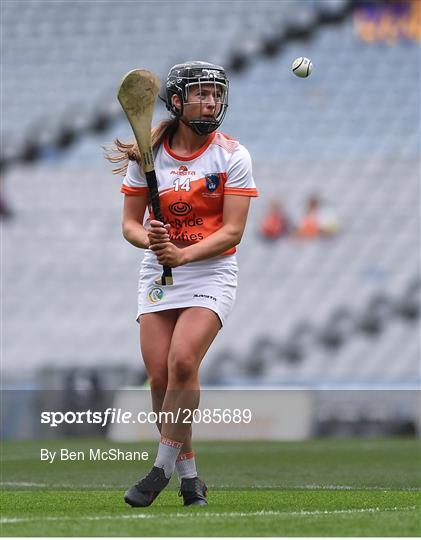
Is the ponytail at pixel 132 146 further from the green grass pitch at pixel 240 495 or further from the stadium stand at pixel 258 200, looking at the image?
the stadium stand at pixel 258 200

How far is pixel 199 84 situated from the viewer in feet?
17.0

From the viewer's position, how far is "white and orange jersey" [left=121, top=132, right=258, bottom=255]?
515 cm

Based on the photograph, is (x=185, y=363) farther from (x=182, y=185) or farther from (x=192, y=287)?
(x=182, y=185)

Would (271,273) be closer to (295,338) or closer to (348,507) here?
(295,338)

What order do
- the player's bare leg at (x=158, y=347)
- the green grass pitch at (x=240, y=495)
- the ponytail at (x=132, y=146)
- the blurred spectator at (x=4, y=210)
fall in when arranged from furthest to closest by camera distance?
the blurred spectator at (x=4, y=210), the ponytail at (x=132, y=146), the player's bare leg at (x=158, y=347), the green grass pitch at (x=240, y=495)

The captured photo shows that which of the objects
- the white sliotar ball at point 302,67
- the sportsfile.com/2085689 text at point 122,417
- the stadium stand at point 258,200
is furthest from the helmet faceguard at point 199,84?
the stadium stand at point 258,200

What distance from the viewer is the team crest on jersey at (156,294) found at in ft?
17.0

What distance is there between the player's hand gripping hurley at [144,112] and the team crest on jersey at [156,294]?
4cm

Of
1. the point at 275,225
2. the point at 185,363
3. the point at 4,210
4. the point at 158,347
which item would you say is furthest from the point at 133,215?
the point at 4,210

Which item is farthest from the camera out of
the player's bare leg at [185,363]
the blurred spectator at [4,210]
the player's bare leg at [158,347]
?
the blurred spectator at [4,210]

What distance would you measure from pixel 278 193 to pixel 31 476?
10.6 meters

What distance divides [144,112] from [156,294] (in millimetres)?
774

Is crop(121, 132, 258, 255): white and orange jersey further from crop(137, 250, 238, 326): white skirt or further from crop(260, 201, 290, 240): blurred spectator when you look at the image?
crop(260, 201, 290, 240): blurred spectator

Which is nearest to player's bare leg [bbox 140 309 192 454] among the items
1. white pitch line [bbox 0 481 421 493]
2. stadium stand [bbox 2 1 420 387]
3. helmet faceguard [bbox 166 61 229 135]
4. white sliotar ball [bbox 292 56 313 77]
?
helmet faceguard [bbox 166 61 229 135]
